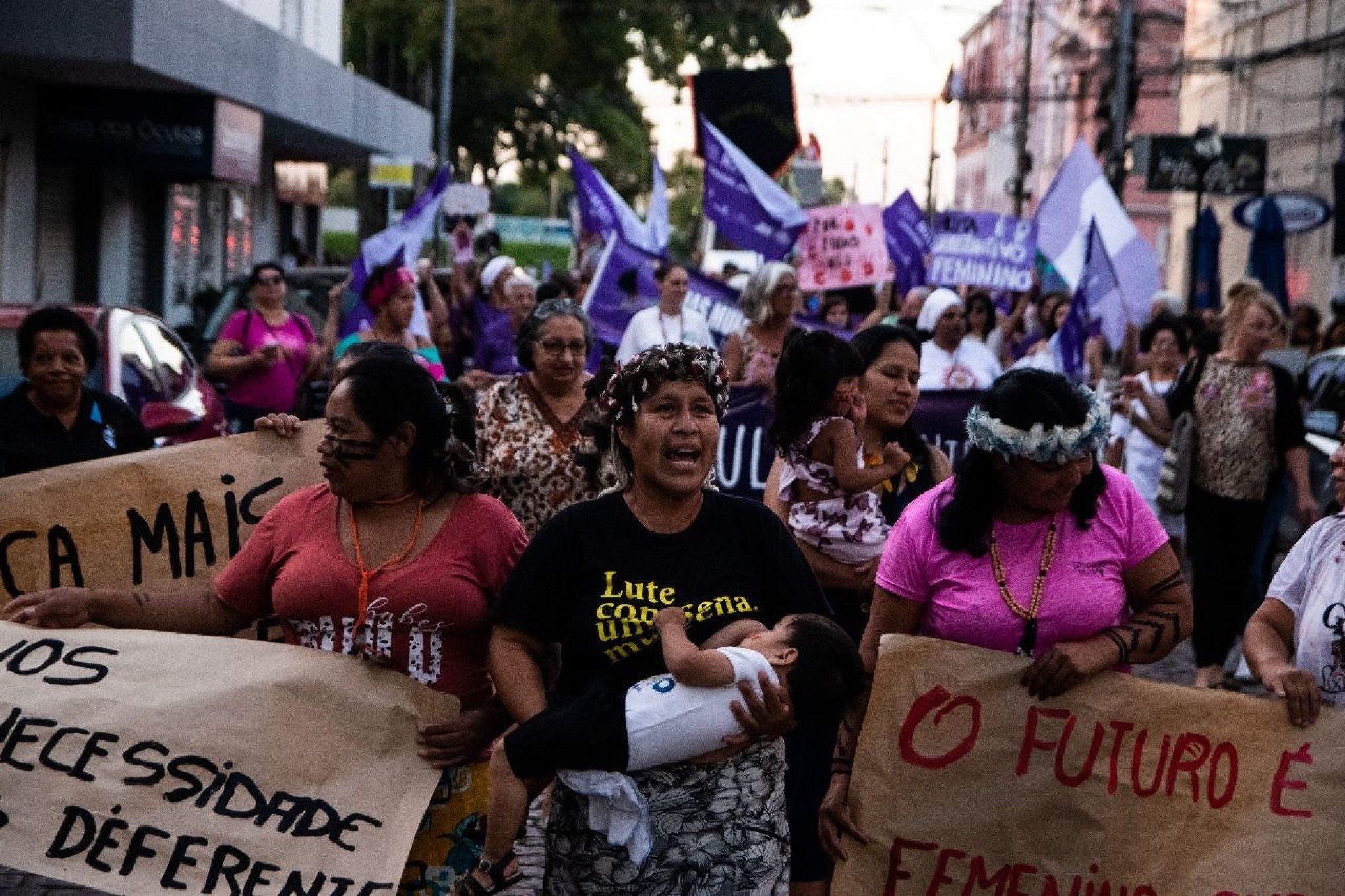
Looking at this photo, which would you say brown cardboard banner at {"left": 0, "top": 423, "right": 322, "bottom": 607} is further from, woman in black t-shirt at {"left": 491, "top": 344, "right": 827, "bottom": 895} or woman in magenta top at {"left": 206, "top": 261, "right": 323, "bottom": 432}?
woman in magenta top at {"left": 206, "top": 261, "right": 323, "bottom": 432}

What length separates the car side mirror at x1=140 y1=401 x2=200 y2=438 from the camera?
325 inches

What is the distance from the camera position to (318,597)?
13.1 ft

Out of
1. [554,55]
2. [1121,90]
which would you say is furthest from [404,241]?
[554,55]

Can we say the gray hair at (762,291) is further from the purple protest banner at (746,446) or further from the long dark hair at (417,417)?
the long dark hair at (417,417)

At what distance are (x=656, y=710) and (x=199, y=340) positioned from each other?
13.3 m

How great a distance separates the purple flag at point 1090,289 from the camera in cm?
1205

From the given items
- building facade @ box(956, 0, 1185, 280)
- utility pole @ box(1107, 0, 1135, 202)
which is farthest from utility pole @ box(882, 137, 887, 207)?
utility pole @ box(1107, 0, 1135, 202)

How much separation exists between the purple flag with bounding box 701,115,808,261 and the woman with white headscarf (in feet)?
9.60

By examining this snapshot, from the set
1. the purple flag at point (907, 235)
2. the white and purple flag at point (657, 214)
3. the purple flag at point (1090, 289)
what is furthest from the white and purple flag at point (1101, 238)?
the purple flag at point (907, 235)

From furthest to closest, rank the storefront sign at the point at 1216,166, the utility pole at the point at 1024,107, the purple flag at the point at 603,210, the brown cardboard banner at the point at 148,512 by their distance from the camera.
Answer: the utility pole at the point at 1024,107 < the storefront sign at the point at 1216,166 < the purple flag at the point at 603,210 < the brown cardboard banner at the point at 148,512

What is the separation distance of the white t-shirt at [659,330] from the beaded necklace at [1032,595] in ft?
22.4

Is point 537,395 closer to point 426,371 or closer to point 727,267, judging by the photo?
point 426,371

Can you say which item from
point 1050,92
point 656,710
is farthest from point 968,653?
point 1050,92

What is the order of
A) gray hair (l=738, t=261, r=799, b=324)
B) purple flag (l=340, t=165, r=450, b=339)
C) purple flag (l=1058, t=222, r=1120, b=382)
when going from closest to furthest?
gray hair (l=738, t=261, r=799, b=324)
purple flag (l=1058, t=222, r=1120, b=382)
purple flag (l=340, t=165, r=450, b=339)
